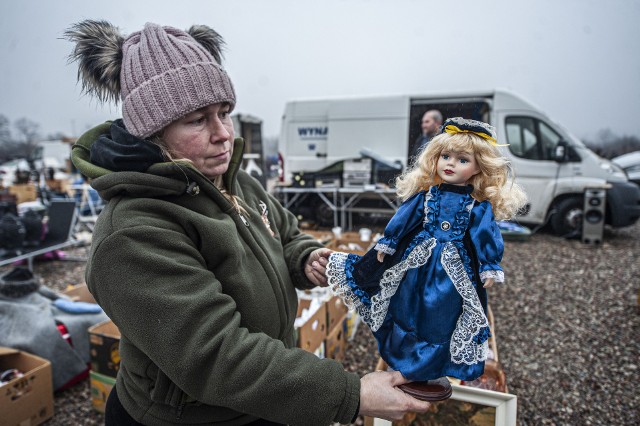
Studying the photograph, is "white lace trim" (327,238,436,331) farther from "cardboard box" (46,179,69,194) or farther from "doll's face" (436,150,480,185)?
"cardboard box" (46,179,69,194)

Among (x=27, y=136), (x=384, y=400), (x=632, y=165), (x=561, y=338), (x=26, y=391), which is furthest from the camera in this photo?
(x=27, y=136)

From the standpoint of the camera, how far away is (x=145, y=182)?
1.04 metres

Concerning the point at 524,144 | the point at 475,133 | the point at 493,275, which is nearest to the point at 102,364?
the point at 493,275

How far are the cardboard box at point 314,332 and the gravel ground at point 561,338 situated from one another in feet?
1.77

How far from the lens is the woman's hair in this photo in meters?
1.27

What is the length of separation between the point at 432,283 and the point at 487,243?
0.23 metres

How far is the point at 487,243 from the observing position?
126 centimetres

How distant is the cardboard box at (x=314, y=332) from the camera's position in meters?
2.73

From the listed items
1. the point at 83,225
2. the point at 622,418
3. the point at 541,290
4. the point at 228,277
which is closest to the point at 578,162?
the point at 541,290

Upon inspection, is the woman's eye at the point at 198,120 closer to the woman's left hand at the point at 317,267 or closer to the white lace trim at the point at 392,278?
the woman's left hand at the point at 317,267

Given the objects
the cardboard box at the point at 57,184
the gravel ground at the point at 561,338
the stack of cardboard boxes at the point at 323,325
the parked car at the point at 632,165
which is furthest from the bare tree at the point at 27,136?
the parked car at the point at 632,165

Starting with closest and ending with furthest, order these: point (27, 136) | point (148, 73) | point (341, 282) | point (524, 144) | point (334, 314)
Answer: point (148, 73) → point (341, 282) → point (334, 314) → point (524, 144) → point (27, 136)

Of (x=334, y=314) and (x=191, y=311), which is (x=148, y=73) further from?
(x=334, y=314)

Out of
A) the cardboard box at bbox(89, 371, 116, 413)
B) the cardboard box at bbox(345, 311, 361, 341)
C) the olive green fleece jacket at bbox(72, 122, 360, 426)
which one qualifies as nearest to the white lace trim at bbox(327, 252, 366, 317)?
the olive green fleece jacket at bbox(72, 122, 360, 426)
